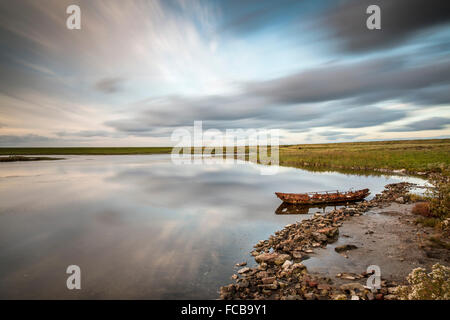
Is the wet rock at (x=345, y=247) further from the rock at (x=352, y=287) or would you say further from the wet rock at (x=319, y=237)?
the rock at (x=352, y=287)

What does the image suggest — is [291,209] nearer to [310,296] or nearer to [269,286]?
[269,286]

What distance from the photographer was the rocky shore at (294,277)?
7.52 meters

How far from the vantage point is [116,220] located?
17.9 metres

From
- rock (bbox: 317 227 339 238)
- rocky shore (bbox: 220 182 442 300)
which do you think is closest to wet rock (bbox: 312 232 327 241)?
rocky shore (bbox: 220 182 442 300)

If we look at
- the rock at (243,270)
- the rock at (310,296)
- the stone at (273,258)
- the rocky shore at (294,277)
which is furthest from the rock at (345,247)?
the rock at (243,270)

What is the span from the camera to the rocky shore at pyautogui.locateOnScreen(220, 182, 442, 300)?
7516 millimetres

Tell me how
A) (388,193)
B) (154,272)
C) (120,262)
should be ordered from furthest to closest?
(388,193), (120,262), (154,272)

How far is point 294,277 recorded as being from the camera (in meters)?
8.81

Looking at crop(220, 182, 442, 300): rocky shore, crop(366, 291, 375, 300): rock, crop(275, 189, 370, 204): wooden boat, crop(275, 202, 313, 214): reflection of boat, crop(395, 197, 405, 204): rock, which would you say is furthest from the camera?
crop(275, 189, 370, 204): wooden boat

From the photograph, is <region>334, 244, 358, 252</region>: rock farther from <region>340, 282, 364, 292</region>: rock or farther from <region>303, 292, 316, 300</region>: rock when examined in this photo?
<region>303, 292, 316, 300</region>: rock
